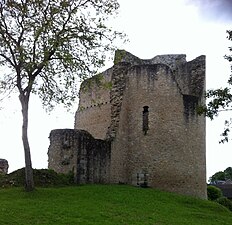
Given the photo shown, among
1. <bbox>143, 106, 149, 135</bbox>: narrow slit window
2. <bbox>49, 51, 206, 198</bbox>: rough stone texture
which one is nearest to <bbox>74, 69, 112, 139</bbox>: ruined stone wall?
<bbox>49, 51, 206, 198</bbox>: rough stone texture

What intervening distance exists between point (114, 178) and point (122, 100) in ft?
16.2

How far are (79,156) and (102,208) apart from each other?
7606mm

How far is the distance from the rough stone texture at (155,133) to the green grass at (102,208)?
3277 mm

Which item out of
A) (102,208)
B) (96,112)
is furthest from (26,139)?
(96,112)

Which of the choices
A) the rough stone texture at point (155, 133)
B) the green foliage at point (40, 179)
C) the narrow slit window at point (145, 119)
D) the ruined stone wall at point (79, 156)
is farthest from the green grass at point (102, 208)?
the narrow slit window at point (145, 119)

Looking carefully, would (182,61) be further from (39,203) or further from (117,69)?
(39,203)

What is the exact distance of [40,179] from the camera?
24469 mm

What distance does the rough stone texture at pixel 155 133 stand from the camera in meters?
28.6

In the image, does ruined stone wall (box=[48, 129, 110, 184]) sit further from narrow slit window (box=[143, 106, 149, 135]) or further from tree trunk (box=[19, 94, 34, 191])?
tree trunk (box=[19, 94, 34, 191])

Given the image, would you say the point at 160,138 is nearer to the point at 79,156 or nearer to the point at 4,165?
the point at 79,156

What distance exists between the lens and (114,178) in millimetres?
28203

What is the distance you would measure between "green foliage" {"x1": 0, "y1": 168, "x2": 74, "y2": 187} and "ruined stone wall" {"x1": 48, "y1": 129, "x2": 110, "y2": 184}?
A: 75cm

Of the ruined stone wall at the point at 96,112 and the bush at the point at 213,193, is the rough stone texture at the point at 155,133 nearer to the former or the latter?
the ruined stone wall at the point at 96,112

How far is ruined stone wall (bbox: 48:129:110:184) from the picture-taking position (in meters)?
26.1
